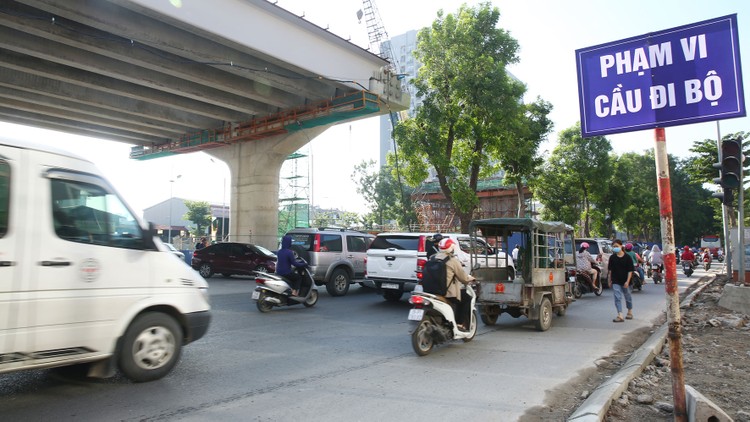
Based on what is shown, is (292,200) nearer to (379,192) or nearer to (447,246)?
(379,192)

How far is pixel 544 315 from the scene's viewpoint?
8789mm

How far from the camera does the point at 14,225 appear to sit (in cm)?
411

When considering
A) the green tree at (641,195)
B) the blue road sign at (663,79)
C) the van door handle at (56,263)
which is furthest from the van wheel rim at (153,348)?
the green tree at (641,195)


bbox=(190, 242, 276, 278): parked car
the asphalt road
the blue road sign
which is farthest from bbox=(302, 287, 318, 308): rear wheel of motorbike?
the blue road sign

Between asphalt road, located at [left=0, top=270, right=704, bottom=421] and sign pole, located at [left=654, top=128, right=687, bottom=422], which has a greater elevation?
sign pole, located at [left=654, top=128, right=687, bottom=422]

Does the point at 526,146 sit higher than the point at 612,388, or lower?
higher

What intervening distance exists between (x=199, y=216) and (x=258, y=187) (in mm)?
50134

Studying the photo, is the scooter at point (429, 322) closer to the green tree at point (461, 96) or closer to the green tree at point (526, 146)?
the green tree at point (461, 96)

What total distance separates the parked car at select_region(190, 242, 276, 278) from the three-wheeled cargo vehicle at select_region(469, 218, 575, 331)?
10090mm

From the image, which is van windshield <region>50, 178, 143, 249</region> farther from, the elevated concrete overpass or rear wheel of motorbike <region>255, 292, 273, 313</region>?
the elevated concrete overpass

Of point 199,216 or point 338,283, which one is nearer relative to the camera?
point 338,283

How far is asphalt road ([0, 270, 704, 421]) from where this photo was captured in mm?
4316

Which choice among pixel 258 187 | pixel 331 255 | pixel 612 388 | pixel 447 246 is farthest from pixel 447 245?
pixel 258 187

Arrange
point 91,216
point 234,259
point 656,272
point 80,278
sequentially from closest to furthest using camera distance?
point 80,278 → point 91,216 → point 234,259 → point 656,272
